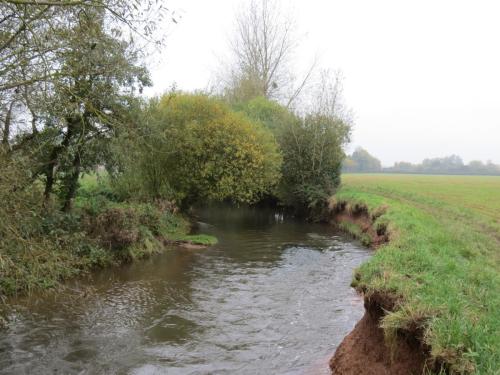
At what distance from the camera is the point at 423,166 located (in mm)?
120000

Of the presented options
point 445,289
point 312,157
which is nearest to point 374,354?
point 445,289

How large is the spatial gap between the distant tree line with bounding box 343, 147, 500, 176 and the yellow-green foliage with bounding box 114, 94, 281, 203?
286ft

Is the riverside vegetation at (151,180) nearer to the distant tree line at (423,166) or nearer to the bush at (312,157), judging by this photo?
the bush at (312,157)

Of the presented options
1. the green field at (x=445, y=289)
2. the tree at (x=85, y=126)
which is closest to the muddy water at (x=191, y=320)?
the green field at (x=445, y=289)

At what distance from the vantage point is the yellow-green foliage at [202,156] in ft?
75.9

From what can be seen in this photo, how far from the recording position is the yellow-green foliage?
23.1 meters

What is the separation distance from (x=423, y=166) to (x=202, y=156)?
109192 mm

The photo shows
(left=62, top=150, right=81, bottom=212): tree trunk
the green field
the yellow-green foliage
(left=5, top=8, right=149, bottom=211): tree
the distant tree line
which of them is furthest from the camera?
the distant tree line

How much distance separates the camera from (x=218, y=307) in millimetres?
10836

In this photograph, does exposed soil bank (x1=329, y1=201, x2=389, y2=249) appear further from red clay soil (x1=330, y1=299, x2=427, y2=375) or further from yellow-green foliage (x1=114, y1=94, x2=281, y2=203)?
red clay soil (x1=330, y1=299, x2=427, y2=375)

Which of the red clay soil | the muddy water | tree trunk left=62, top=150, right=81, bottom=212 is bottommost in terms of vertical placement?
the muddy water

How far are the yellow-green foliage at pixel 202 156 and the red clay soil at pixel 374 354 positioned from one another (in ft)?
54.9

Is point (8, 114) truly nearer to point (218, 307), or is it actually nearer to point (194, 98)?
point (218, 307)

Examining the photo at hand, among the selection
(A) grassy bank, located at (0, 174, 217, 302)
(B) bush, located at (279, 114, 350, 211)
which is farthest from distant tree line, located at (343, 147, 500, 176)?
(A) grassy bank, located at (0, 174, 217, 302)
